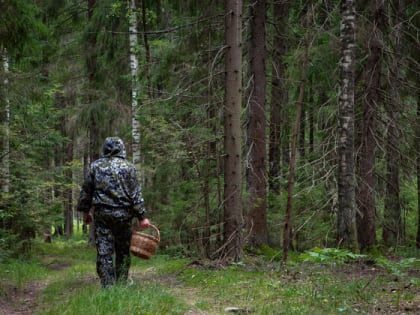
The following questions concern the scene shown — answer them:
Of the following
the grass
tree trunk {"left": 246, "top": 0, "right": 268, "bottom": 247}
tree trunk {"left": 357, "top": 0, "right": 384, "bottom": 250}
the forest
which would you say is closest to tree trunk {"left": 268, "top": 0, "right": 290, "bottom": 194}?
the forest

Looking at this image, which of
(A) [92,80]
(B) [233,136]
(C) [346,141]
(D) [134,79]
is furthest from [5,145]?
(C) [346,141]

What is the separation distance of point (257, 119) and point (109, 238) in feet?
19.7

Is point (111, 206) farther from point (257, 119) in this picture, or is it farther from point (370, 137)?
point (370, 137)

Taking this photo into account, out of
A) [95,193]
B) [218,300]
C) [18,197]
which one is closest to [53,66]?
[18,197]

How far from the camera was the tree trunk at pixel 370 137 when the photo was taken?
36.4 feet

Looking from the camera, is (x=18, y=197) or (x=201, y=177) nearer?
(x=201, y=177)

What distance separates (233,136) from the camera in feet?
28.6

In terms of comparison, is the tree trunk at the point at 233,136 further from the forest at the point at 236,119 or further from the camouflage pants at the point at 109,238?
the camouflage pants at the point at 109,238

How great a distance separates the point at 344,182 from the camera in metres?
9.22

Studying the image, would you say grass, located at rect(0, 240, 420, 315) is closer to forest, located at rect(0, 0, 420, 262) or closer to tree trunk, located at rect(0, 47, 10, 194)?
forest, located at rect(0, 0, 420, 262)

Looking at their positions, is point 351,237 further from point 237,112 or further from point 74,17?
point 74,17

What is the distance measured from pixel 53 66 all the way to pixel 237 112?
11.1 meters

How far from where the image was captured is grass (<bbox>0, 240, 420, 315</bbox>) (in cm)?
509

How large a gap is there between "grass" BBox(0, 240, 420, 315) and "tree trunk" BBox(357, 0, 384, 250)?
8.27 ft
